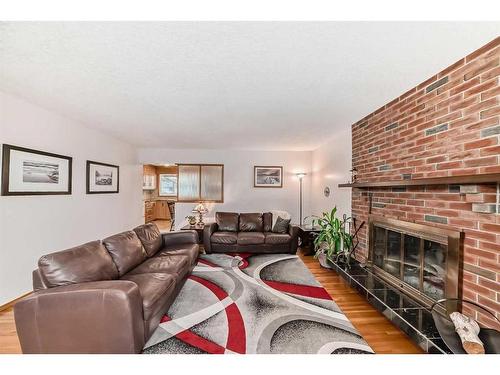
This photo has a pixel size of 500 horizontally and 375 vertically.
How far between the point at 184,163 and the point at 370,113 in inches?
172

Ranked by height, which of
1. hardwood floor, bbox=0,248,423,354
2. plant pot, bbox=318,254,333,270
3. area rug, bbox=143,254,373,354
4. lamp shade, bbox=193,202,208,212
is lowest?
hardwood floor, bbox=0,248,423,354

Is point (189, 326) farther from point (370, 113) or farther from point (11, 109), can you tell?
point (370, 113)

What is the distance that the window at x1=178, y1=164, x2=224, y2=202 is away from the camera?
224 inches

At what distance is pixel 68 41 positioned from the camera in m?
1.49

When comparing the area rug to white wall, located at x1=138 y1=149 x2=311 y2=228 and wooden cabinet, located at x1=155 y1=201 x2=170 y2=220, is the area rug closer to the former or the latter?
white wall, located at x1=138 y1=149 x2=311 y2=228

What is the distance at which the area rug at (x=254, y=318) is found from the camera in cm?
178

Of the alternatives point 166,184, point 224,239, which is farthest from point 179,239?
point 166,184

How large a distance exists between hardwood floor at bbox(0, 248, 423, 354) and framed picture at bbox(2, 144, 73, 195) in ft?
4.57

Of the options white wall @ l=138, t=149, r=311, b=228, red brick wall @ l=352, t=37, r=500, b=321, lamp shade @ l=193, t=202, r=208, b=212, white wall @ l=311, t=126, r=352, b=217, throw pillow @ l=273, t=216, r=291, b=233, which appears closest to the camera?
red brick wall @ l=352, t=37, r=500, b=321

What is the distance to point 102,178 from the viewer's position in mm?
4125

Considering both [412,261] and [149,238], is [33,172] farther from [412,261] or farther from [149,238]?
[412,261]

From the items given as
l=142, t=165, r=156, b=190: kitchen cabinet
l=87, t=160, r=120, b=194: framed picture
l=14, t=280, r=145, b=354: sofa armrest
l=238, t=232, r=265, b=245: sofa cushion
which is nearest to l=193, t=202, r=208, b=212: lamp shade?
l=238, t=232, r=265, b=245: sofa cushion

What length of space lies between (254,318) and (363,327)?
106 cm

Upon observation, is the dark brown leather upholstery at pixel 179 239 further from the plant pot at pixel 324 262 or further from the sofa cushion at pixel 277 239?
the plant pot at pixel 324 262
